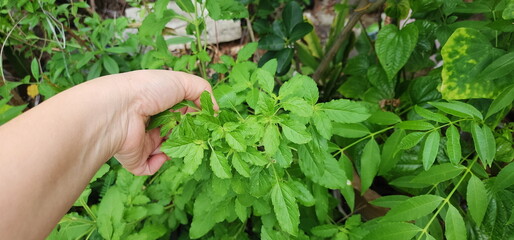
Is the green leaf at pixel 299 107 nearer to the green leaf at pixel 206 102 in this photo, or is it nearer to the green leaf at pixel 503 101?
the green leaf at pixel 206 102

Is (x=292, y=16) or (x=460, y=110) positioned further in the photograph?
(x=292, y=16)

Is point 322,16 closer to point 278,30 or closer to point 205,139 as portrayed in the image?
point 278,30

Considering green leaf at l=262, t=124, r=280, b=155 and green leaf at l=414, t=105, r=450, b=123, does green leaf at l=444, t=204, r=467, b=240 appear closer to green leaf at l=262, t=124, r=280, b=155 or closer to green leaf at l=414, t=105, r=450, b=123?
green leaf at l=414, t=105, r=450, b=123

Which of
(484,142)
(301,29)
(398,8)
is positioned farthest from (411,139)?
(301,29)

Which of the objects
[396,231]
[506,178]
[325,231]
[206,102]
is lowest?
[325,231]

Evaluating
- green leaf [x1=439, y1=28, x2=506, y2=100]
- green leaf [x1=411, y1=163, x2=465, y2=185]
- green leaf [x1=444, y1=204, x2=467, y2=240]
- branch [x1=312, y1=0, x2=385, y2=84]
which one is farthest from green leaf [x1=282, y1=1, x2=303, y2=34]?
green leaf [x1=444, y1=204, x2=467, y2=240]

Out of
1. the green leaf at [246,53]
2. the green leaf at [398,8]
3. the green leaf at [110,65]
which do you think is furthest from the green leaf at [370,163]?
the green leaf at [110,65]

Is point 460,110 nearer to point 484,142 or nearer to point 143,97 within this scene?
point 484,142
